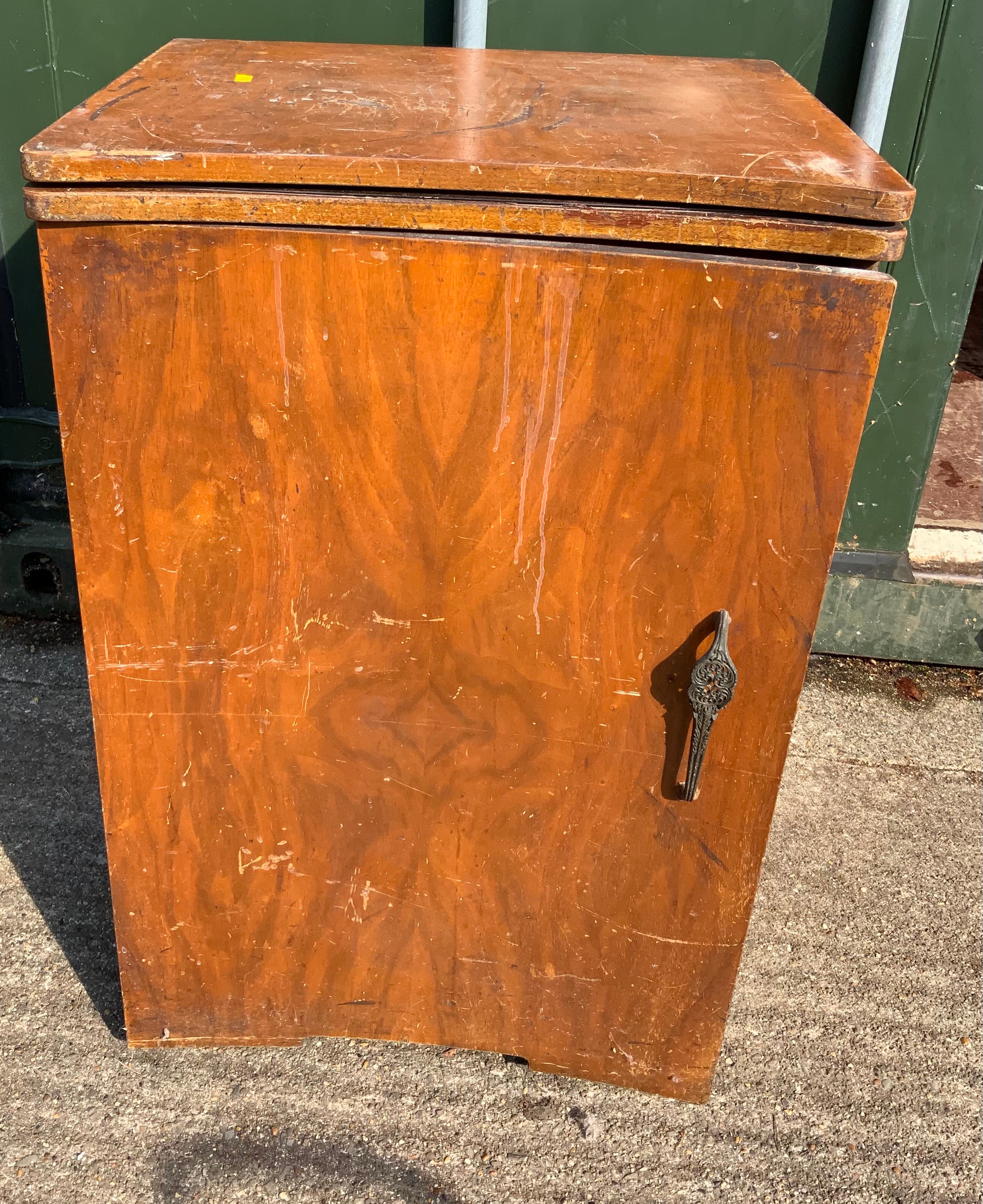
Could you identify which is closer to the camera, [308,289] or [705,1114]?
[308,289]

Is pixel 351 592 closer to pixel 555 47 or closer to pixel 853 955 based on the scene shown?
pixel 853 955

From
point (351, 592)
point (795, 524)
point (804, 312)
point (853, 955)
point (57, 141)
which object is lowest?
point (853, 955)

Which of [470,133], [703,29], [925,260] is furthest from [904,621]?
[470,133]

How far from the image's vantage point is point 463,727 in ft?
5.56

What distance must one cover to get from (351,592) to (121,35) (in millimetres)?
1807

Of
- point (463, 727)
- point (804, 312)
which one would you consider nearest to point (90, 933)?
point (463, 727)

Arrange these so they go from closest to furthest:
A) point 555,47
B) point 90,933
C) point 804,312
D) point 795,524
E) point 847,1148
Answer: point 804,312 < point 795,524 < point 847,1148 < point 90,933 < point 555,47

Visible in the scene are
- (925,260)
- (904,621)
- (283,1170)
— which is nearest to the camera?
(283,1170)

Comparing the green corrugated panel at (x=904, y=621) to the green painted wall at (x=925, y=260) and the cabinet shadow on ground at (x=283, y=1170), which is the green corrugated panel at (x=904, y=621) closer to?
the green painted wall at (x=925, y=260)

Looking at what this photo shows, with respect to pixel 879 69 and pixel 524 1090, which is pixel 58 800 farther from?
pixel 879 69

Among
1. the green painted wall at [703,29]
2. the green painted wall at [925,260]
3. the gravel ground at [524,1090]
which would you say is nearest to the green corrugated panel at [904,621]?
the green painted wall at [925,260]

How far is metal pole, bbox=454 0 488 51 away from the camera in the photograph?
2.48 m

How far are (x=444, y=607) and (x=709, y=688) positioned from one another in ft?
1.26

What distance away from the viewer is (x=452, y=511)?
1537mm
